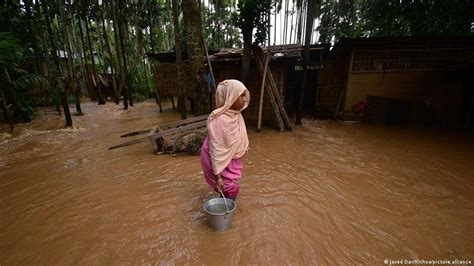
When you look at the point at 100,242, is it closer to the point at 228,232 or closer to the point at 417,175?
the point at 228,232

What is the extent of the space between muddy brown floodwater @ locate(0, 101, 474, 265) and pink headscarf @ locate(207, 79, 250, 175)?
829mm

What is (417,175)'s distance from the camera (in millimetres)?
3805

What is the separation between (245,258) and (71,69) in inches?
670

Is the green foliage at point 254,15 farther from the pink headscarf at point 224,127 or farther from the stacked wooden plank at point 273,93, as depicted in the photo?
the pink headscarf at point 224,127

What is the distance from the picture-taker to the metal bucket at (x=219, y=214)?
228cm

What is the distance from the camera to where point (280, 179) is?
374cm

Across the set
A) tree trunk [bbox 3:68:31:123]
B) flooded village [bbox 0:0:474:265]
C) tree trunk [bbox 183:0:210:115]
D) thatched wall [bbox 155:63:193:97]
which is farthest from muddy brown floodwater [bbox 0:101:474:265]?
thatched wall [bbox 155:63:193:97]

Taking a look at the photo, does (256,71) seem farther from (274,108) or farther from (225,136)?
(225,136)

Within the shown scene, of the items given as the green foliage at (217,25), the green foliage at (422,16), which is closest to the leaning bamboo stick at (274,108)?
the green foliage at (422,16)

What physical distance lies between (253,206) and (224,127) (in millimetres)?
1256

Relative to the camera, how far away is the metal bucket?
7.47 feet

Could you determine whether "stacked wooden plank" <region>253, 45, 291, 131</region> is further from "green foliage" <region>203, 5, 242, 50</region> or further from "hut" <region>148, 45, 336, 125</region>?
"green foliage" <region>203, 5, 242, 50</region>

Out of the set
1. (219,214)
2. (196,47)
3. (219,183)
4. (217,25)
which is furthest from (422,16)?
(217,25)

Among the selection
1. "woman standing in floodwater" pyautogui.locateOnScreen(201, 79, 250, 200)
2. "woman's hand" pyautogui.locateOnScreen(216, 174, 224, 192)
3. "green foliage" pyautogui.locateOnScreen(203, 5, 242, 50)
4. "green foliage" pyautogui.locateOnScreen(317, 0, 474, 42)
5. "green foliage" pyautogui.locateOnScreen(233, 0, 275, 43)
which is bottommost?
"woman's hand" pyautogui.locateOnScreen(216, 174, 224, 192)
